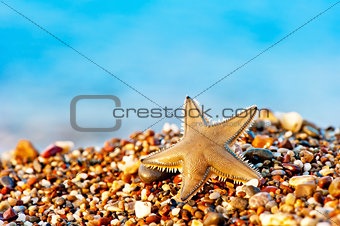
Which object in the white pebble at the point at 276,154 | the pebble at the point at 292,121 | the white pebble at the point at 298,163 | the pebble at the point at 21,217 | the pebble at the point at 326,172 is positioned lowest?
the pebble at the point at 21,217

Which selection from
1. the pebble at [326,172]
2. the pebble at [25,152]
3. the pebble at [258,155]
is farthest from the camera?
the pebble at [25,152]

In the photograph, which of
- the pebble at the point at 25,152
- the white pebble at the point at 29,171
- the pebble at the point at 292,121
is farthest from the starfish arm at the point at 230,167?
the pebble at the point at 25,152

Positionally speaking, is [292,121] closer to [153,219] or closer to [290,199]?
[290,199]

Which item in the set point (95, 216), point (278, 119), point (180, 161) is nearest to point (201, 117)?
point (180, 161)

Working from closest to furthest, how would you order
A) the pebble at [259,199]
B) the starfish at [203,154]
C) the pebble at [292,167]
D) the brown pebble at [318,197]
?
the brown pebble at [318,197] → the pebble at [259,199] → the starfish at [203,154] → the pebble at [292,167]

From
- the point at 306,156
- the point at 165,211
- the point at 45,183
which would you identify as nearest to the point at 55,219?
the point at 45,183

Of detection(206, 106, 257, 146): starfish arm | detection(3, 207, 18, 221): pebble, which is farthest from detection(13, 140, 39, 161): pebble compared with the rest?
detection(206, 106, 257, 146): starfish arm

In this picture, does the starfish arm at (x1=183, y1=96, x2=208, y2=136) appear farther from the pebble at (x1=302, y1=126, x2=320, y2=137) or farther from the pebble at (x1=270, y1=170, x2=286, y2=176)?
the pebble at (x1=302, y1=126, x2=320, y2=137)

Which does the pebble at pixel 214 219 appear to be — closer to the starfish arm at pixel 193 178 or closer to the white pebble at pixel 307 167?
the starfish arm at pixel 193 178
